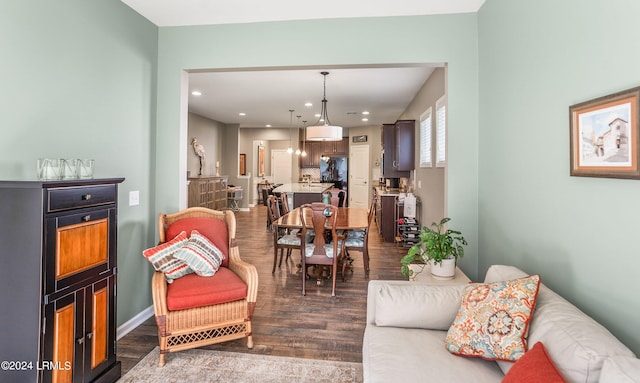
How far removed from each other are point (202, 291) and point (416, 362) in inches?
63.6

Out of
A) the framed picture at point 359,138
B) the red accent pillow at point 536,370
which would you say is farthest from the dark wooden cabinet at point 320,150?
the red accent pillow at point 536,370

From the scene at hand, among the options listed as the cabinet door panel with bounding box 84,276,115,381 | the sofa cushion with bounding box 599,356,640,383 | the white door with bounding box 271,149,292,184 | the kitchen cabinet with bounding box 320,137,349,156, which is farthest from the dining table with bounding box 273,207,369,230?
the white door with bounding box 271,149,292,184

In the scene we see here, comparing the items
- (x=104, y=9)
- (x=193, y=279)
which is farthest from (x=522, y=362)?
(x=104, y=9)

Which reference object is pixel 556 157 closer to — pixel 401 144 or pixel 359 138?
pixel 401 144

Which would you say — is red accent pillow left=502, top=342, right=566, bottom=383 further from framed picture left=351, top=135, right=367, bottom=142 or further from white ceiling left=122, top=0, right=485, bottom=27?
framed picture left=351, top=135, right=367, bottom=142

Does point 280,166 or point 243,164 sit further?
point 280,166

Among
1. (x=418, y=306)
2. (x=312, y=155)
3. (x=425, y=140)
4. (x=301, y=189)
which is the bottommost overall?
(x=418, y=306)

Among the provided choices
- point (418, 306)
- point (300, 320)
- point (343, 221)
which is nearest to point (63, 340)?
point (300, 320)

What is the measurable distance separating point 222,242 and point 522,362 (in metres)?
2.46

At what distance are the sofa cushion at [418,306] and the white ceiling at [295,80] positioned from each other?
2096mm

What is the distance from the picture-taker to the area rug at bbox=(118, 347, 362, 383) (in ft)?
7.57

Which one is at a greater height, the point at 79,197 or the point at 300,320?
the point at 79,197

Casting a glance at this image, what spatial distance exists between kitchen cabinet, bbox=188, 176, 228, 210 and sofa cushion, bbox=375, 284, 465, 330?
7.03 m

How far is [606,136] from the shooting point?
1505 mm
